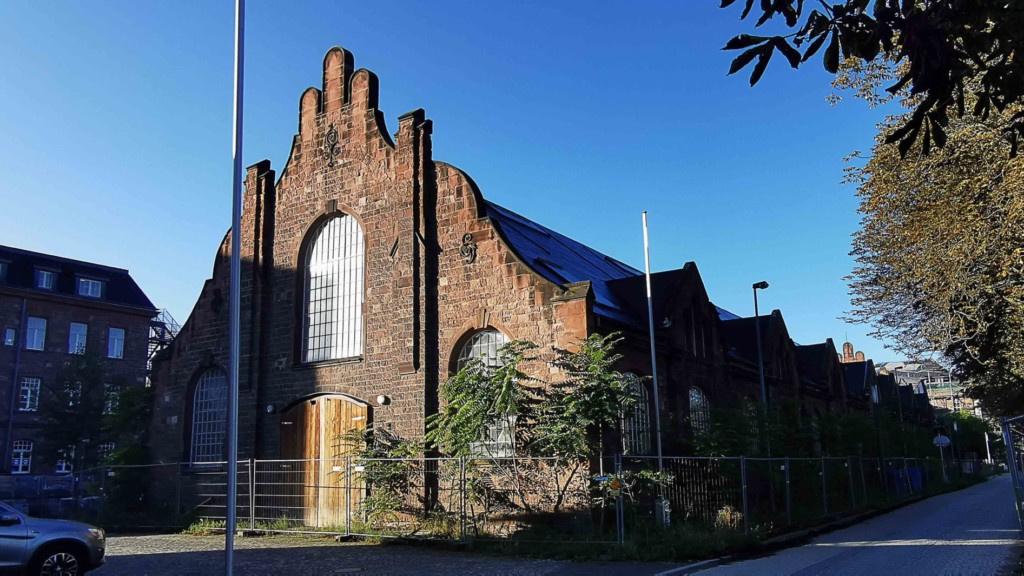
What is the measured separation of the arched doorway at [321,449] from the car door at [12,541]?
8.84 metres

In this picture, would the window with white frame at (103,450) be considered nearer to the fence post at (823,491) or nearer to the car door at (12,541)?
the car door at (12,541)

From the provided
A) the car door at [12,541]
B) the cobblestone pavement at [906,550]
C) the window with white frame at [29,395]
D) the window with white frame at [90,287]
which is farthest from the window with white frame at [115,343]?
the cobblestone pavement at [906,550]

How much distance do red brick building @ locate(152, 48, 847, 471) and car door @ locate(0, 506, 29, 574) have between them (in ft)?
32.2

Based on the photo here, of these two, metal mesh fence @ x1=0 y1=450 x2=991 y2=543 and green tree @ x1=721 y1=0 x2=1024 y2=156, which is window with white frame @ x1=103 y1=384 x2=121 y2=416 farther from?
green tree @ x1=721 y1=0 x2=1024 y2=156

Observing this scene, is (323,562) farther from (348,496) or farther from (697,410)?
(697,410)

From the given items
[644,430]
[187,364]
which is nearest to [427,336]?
[644,430]

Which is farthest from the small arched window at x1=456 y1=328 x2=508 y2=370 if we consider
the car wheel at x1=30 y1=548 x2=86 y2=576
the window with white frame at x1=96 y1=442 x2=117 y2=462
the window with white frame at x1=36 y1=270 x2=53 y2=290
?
the window with white frame at x1=36 y1=270 x2=53 y2=290

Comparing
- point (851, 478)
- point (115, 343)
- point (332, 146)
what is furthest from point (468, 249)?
point (115, 343)

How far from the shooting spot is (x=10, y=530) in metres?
12.1

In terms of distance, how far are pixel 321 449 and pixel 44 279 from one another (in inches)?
1447

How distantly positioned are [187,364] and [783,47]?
24691 millimetres

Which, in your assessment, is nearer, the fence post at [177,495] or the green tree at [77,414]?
the fence post at [177,495]

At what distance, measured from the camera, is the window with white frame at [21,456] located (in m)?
45.9

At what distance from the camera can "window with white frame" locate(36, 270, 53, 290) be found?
49.5 metres
